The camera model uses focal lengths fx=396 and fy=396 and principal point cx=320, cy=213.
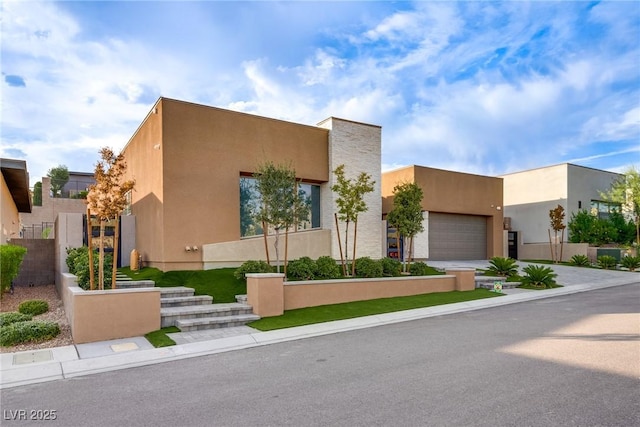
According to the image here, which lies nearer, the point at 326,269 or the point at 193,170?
the point at 326,269

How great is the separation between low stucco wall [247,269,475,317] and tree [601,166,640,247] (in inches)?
914

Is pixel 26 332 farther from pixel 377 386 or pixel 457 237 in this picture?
pixel 457 237

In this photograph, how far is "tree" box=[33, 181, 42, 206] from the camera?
30.6 meters

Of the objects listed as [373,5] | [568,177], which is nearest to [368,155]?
[373,5]

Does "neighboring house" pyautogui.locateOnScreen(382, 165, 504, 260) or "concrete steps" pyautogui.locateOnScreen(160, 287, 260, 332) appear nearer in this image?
"concrete steps" pyautogui.locateOnScreen(160, 287, 260, 332)

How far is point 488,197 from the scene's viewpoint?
2452 cm

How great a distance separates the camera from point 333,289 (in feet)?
39.5

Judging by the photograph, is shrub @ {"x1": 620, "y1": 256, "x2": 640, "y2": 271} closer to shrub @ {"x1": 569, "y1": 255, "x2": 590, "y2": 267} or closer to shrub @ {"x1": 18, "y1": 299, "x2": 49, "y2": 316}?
shrub @ {"x1": 569, "y1": 255, "x2": 590, "y2": 267}

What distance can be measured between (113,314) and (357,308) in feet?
20.7

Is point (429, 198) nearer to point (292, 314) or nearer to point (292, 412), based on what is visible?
point (292, 314)

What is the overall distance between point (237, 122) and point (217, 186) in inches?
102

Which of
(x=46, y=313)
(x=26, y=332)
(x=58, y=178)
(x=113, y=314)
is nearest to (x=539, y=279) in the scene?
(x=113, y=314)

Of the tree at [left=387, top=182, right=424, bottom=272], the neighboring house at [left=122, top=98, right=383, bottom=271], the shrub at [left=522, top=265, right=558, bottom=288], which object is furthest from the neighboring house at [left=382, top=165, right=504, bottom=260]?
the shrub at [left=522, top=265, right=558, bottom=288]

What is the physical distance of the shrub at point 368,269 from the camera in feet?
46.6
